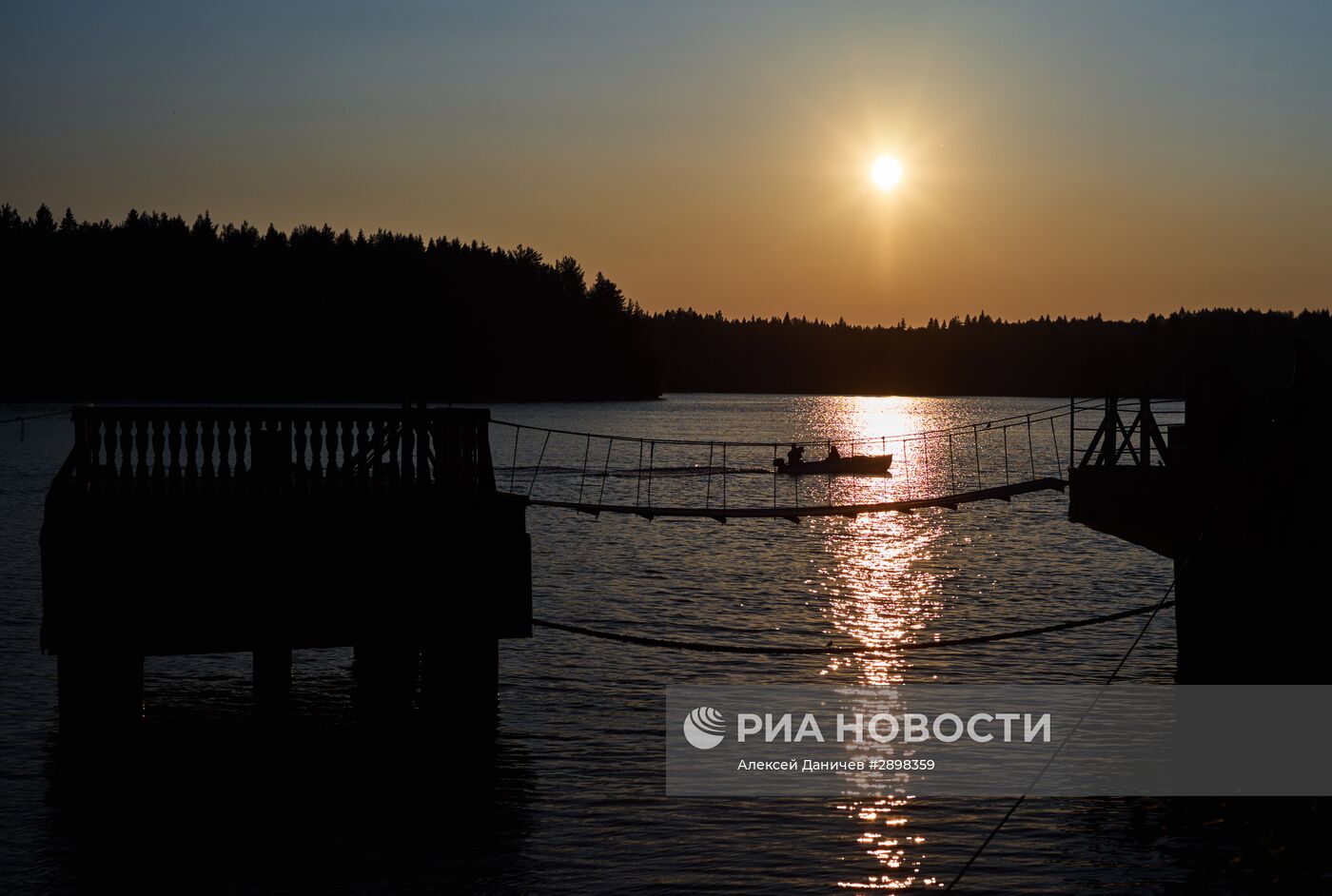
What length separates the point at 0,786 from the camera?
54.5 feet

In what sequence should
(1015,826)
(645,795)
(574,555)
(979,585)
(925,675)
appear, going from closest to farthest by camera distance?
(1015,826) < (645,795) < (925,675) < (979,585) < (574,555)

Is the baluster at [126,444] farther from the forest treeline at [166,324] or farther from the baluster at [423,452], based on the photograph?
the forest treeline at [166,324]

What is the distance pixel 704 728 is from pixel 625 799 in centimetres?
417

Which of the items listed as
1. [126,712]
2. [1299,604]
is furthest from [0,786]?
[1299,604]

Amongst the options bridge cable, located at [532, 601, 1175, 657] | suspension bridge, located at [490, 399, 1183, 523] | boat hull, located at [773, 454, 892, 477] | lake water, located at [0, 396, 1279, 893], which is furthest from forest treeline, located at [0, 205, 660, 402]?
bridge cable, located at [532, 601, 1175, 657]

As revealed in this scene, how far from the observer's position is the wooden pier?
15.7m

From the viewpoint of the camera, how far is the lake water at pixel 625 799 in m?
14.0

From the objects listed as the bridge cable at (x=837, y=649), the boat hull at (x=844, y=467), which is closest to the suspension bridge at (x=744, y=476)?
the boat hull at (x=844, y=467)

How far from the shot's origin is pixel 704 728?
67.6 feet

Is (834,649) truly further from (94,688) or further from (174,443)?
(94,688)

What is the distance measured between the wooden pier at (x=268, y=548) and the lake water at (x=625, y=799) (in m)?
1.85

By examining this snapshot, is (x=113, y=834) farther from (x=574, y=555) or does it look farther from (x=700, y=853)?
(x=574, y=555)

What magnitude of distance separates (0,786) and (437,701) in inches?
212

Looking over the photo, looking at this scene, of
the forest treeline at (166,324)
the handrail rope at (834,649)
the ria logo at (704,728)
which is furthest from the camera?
the forest treeline at (166,324)
